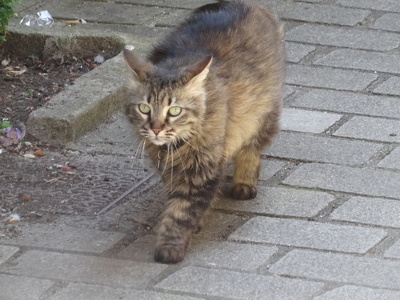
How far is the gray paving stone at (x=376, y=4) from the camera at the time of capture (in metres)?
7.15

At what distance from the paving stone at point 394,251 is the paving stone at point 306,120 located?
1326mm

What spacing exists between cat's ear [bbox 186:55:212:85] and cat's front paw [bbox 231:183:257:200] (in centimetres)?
82

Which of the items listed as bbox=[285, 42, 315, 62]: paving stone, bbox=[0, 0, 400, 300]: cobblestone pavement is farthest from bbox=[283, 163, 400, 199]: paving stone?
bbox=[285, 42, 315, 62]: paving stone

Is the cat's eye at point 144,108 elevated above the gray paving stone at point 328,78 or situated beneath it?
elevated above

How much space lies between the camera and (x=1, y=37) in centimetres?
570

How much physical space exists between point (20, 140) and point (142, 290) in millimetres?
1723

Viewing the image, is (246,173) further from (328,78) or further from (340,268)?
(328,78)

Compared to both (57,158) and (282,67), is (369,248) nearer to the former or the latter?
(282,67)

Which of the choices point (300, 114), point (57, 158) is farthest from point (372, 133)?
point (57, 158)

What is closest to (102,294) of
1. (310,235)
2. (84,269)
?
(84,269)

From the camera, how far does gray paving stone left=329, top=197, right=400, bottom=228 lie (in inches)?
175

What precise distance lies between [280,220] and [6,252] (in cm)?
132

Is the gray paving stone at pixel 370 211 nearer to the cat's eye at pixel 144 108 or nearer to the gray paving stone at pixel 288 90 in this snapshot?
the cat's eye at pixel 144 108

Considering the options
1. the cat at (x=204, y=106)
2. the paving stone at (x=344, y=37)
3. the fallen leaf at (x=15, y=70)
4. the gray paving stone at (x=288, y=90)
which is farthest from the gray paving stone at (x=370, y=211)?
the fallen leaf at (x=15, y=70)
